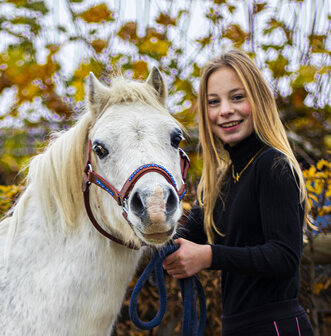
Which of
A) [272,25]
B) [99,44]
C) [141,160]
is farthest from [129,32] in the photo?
[141,160]

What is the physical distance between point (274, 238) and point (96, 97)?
3.63 feet

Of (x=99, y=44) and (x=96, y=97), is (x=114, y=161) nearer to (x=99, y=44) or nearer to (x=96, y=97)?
(x=96, y=97)

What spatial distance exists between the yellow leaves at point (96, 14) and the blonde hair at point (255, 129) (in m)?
1.91

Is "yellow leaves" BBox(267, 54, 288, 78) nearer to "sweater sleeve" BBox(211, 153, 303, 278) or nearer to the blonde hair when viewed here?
the blonde hair

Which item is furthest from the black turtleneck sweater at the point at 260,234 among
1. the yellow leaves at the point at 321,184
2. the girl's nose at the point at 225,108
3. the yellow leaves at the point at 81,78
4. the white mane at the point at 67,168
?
the yellow leaves at the point at 81,78

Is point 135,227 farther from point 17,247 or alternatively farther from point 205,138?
point 205,138

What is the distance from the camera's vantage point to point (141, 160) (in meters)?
1.58

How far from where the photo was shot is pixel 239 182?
190cm

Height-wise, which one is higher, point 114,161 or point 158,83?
point 158,83

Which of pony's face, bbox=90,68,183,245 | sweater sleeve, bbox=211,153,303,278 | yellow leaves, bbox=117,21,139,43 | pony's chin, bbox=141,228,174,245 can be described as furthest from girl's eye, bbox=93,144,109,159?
yellow leaves, bbox=117,21,139,43

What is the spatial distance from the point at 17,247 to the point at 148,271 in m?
0.65

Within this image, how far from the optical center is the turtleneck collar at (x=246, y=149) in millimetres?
1923

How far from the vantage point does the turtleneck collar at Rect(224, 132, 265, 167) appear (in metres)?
1.92

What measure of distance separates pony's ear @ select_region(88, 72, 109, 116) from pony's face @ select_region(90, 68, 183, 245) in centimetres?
5
